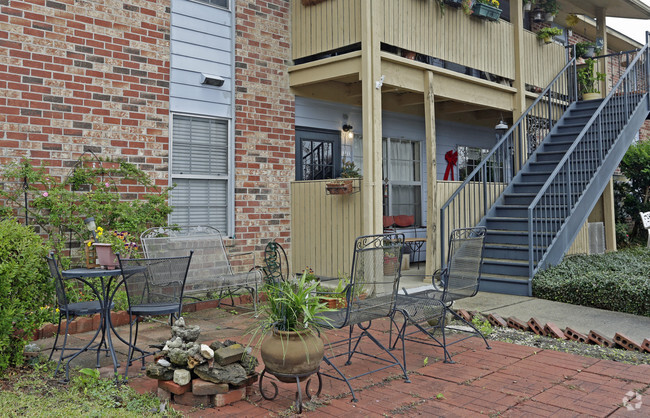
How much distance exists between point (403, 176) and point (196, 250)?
520 cm

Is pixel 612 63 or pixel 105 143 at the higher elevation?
pixel 612 63

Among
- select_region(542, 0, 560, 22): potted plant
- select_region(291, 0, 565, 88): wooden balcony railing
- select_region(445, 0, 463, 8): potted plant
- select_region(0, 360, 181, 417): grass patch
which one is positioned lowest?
select_region(0, 360, 181, 417): grass patch

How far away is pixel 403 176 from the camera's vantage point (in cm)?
1056

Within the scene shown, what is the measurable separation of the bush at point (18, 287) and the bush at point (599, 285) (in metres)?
5.83

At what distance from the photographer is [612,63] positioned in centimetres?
1619

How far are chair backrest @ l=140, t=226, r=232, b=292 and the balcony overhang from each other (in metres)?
9.96

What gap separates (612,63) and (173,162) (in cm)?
1462

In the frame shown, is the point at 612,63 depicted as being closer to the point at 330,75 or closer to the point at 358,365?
the point at 330,75

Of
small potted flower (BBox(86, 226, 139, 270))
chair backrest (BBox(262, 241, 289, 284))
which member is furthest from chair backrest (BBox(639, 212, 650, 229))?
small potted flower (BBox(86, 226, 139, 270))

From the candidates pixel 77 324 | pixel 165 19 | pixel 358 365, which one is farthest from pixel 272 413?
pixel 165 19

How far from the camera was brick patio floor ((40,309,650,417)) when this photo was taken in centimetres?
332

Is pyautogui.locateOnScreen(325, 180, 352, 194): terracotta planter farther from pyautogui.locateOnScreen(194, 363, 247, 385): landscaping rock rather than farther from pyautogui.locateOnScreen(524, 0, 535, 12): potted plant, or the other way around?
pyautogui.locateOnScreen(524, 0, 535, 12): potted plant

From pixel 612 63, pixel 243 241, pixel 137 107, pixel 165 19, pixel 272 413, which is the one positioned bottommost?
pixel 272 413

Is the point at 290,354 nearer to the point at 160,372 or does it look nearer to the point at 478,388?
the point at 160,372
